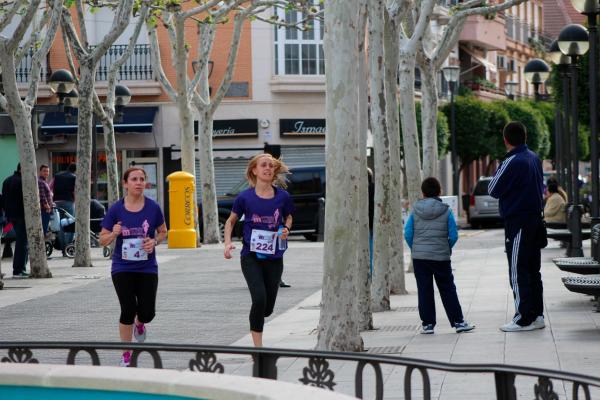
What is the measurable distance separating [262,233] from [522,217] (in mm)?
2792

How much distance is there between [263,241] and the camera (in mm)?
11797

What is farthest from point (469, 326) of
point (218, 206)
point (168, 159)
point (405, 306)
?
point (168, 159)

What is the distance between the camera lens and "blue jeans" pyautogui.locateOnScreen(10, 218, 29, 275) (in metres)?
23.8

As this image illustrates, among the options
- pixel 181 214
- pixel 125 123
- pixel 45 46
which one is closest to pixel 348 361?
pixel 45 46

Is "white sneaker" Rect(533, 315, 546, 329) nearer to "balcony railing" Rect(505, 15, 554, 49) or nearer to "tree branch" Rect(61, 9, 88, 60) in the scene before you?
"tree branch" Rect(61, 9, 88, 60)

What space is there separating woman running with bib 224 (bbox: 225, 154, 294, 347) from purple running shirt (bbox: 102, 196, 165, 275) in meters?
0.72

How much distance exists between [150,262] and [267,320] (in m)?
4.43

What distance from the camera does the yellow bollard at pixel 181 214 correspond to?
112ft

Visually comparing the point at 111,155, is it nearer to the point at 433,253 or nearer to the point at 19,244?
the point at 19,244

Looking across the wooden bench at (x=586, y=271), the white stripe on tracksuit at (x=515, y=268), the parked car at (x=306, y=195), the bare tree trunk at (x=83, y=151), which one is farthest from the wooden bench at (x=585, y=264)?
the parked car at (x=306, y=195)

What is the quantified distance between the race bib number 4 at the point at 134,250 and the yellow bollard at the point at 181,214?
74.3ft

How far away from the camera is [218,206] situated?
3988 cm

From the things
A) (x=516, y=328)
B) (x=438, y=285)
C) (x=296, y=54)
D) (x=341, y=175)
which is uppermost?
(x=296, y=54)

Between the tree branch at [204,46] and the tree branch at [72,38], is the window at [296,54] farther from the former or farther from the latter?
the tree branch at [72,38]
